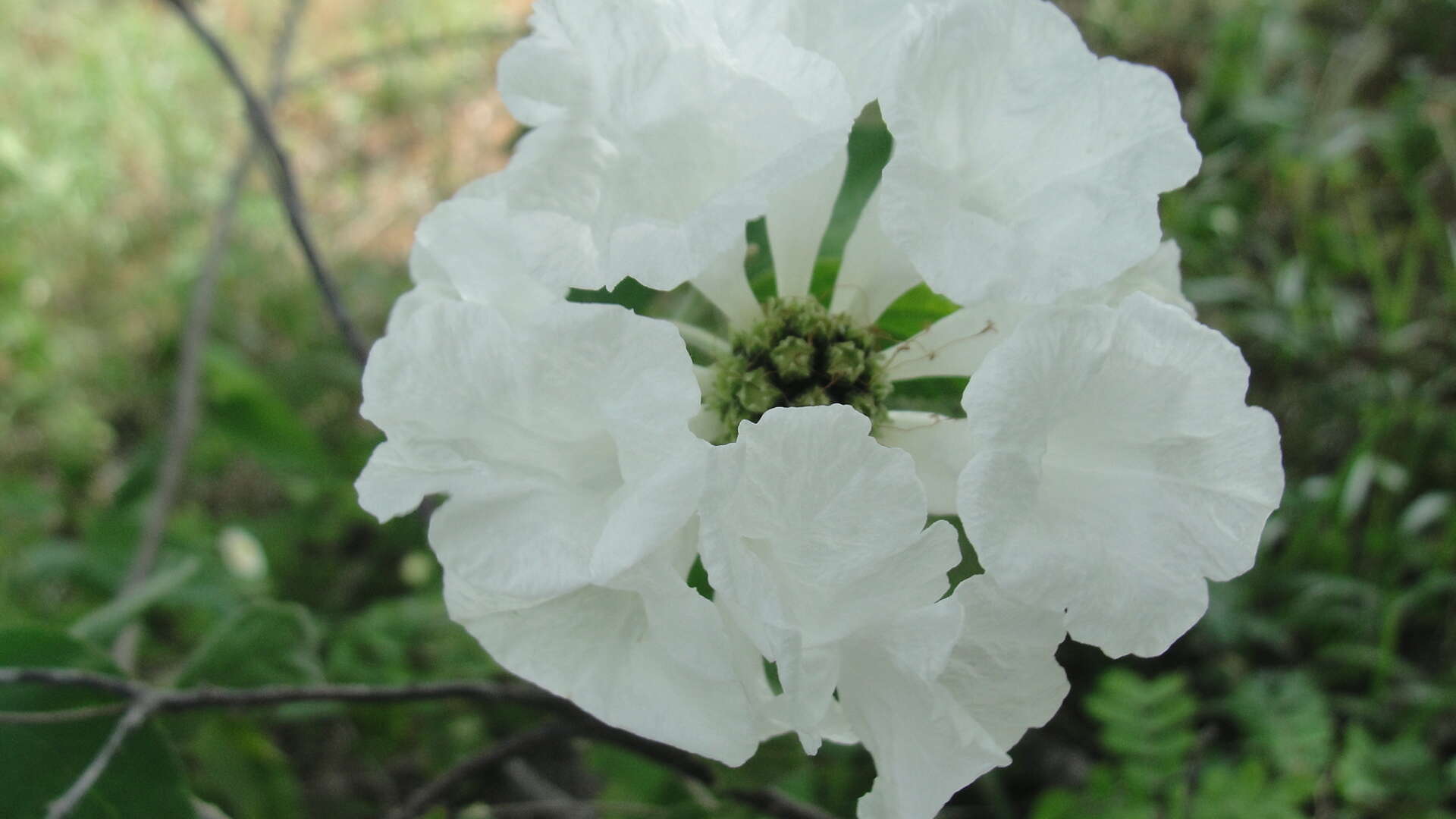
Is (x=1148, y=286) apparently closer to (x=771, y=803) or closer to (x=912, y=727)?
(x=912, y=727)

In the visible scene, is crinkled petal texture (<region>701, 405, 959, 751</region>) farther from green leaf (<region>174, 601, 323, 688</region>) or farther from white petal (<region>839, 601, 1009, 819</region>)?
green leaf (<region>174, 601, 323, 688</region>)

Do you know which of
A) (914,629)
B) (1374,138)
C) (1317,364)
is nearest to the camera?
(914,629)

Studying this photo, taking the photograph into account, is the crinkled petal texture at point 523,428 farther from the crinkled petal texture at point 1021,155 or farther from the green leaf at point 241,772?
the green leaf at point 241,772

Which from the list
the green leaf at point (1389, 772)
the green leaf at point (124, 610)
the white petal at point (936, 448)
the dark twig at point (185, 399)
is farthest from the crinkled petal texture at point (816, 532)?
the green leaf at point (1389, 772)

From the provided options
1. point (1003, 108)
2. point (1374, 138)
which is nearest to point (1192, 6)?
point (1374, 138)

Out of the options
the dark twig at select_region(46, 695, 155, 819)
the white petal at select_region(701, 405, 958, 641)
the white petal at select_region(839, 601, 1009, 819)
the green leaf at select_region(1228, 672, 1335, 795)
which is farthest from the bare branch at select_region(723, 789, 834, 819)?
the green leaf at select_region(1228, 672, 1335, 795)

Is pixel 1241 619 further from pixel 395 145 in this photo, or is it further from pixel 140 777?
pixel 395 145

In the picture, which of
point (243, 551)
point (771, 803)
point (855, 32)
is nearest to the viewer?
point (855, 32)

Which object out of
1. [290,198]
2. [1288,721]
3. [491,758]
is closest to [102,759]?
[491,758]
